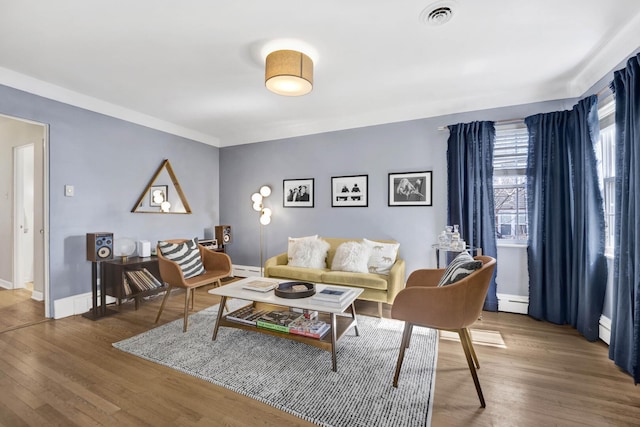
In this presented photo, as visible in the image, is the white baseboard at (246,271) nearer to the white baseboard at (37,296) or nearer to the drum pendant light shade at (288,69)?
the white baseboard at (37,296)

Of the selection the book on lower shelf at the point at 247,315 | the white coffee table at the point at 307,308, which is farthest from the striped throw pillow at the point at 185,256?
the book on lower shelf at the point at 247,315

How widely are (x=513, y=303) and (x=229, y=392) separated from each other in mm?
3158

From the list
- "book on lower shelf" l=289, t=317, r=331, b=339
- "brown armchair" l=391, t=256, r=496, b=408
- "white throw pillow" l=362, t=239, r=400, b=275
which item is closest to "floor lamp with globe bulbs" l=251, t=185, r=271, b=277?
"white throw pillow" l=362, t=239, r=400, b=275

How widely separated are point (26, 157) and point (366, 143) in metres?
4.79

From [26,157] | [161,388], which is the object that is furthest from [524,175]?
[26,157]

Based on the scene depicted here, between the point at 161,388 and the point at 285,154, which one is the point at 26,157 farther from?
the point at 161,388

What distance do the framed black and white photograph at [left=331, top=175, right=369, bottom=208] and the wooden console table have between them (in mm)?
2467

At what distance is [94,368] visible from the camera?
7.08ft

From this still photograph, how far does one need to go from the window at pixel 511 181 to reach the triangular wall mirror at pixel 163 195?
14.1ft

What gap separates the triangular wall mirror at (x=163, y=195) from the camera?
4.00m

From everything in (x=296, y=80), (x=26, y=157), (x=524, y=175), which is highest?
(x=296, y=80)

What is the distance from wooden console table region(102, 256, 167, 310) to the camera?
3.21 m

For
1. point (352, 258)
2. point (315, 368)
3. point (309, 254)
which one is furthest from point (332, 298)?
point (309, 254)

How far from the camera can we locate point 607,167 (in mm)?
2688
